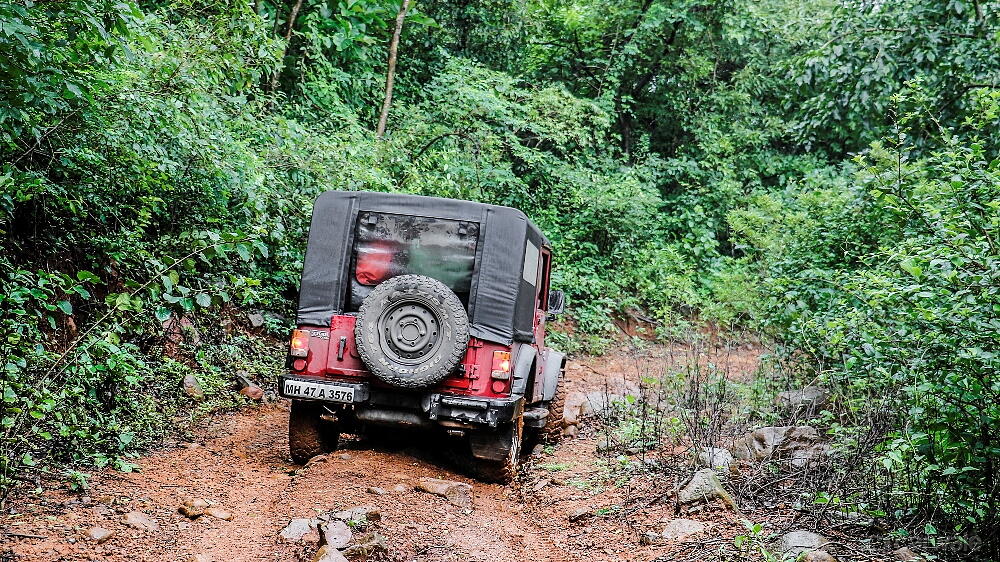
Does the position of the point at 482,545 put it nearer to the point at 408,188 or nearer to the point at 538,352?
the point at 538,352

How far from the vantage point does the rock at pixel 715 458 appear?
5.74 meters

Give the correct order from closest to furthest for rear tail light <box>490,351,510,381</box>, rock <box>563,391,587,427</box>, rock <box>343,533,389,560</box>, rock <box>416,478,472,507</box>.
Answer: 1. rock <box>343,533,389,560</box>
2. rock <box>416,478,472,507</box>
3. rear tail light <box>490,351,510,381</box>
4. rock <box>563,391,587,427</box>

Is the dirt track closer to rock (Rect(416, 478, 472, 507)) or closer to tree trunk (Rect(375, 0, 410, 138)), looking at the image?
rock (Rect(416, 478, 472, 507))

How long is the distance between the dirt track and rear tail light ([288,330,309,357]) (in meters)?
0.85

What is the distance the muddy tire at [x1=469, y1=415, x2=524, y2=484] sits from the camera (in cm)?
600

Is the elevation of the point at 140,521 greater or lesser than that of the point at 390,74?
lesser

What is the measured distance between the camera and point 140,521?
4.32m

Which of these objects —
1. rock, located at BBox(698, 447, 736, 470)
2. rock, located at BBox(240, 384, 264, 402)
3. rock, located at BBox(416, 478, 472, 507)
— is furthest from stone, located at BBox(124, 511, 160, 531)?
rock, located at BBox(240, 384, 264, 402)

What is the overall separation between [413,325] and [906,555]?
3404 mm

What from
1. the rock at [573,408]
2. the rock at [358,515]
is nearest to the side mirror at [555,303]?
the rock at [573,408]

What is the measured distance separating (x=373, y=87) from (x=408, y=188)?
493 cm

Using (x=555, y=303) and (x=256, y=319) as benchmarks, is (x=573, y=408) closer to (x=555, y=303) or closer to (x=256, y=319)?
(x=555, y=303)

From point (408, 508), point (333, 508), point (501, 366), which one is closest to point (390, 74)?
point (501, 366)

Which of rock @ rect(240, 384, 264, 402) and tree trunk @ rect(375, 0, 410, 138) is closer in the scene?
rock @ rect(240, 384, 264, 402)
